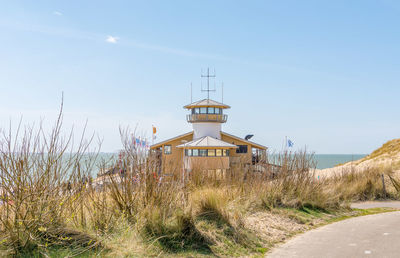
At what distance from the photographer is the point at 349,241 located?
729cm

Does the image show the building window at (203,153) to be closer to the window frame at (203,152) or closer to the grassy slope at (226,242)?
the window frame at (203,152)

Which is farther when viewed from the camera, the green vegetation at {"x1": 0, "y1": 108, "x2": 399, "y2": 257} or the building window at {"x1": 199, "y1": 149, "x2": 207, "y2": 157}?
the building window at {"x1": 199, "y1": 149, "x2": 207, "y2": 157}

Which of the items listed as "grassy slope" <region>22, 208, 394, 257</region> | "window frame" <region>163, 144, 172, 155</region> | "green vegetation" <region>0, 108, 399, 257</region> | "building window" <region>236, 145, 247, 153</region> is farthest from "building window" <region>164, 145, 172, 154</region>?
"grassy slope" <region>22, 208, 394, 257</region>

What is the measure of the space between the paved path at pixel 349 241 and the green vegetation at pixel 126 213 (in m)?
0.50

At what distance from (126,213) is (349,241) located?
480 centimetres

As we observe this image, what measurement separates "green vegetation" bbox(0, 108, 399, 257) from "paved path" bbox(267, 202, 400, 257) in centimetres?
50

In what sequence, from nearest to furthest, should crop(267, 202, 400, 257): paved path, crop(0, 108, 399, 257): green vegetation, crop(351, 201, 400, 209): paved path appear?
crop(0, 108, 399, 257): green vegetation < crop(267, 202, 400, 257): paved path < crop(351, 201, 400, 209): paved path

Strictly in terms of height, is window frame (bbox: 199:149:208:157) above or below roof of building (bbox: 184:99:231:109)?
below

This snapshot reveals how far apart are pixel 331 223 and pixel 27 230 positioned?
314 inches

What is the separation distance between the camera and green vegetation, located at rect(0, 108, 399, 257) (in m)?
5.02

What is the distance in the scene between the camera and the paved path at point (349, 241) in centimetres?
645

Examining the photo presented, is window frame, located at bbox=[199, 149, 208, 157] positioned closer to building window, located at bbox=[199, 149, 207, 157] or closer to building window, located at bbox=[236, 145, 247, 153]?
building window, located at bbox=[199, 149, 207, 157]

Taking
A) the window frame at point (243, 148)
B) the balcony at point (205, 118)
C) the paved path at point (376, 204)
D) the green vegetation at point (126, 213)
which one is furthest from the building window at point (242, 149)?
the green vegetation at point (126, 213)

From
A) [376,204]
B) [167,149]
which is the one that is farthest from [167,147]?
[376,204]
